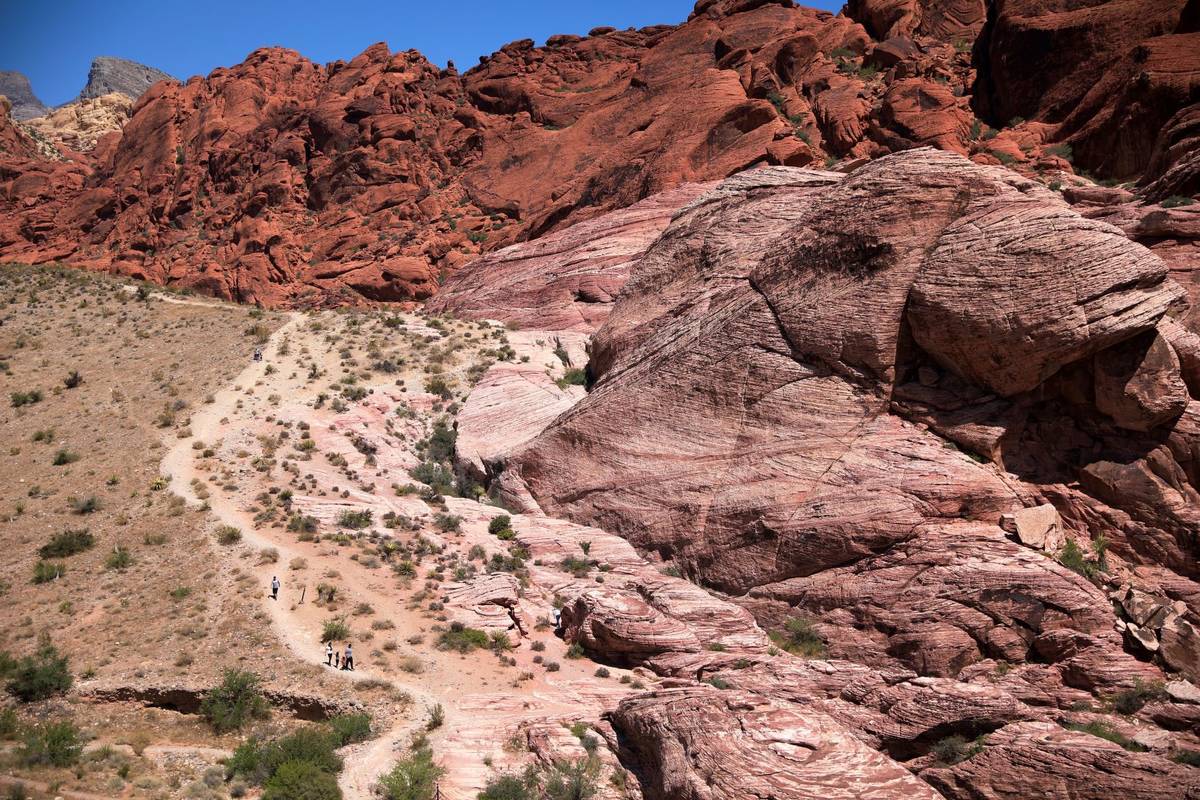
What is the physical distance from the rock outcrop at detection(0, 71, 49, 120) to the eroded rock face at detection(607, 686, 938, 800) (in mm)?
165274

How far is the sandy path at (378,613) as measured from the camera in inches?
634

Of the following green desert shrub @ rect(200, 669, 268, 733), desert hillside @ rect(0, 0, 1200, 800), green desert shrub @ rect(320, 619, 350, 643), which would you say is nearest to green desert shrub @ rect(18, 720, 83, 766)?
desert hillside @ rect(0, 0, 1200, 800)

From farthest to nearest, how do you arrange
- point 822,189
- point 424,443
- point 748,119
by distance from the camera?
point 748,119 < point 424,443 < point 822,189

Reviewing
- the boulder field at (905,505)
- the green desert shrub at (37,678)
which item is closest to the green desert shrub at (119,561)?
the green desert shrub at (37,678)

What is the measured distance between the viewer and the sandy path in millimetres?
16109

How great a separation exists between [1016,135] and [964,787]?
34.3 metres

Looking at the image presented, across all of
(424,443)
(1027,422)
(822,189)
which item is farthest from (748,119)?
(1027,422)

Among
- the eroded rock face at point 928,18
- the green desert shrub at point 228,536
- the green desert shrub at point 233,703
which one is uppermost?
the eroded rock face at point 928,18

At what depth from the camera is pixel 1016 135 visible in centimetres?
3891

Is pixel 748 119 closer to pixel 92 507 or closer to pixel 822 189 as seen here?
pixel 822 189

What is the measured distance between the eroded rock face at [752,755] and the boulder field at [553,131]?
20.9 meters

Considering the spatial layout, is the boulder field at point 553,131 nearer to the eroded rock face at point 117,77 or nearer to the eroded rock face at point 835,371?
the eroded rock face at point 835,371

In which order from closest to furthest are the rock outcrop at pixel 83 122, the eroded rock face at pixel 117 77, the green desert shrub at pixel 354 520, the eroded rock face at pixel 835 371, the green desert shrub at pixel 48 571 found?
the eroded rock face at pixel 835 371 < the green desert shrub at pixel 48 571 < the green desert shrub at pixel 354 520 < the rock outcrop at pixel 83 122 < the eroded rock face at pixel 117 77

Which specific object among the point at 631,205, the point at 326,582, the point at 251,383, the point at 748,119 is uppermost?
the point at 748,119
